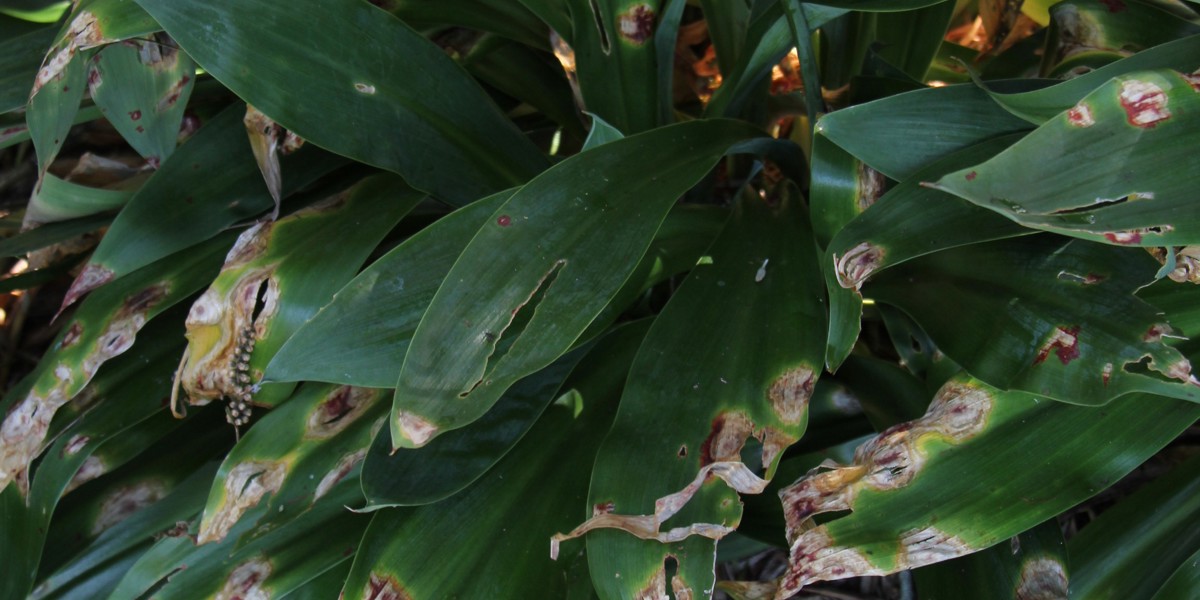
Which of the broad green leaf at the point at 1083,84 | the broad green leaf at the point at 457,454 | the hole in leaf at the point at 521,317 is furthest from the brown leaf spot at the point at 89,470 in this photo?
the broad green leaf at the point at 1083,84

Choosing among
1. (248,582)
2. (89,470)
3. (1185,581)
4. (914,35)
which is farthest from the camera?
(914,35)

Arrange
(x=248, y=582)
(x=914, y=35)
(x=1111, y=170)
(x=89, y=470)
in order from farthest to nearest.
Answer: (x=914, y=35) < (x=89, y=470) < (x=248, y=582) < (x=1111, y=170)

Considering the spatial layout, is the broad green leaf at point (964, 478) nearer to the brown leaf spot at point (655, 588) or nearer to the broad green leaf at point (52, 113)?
the brown leaf spot at point (655, 588)

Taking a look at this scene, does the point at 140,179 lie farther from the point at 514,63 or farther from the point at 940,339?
the point at 940,339

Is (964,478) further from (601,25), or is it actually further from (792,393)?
(601,25)

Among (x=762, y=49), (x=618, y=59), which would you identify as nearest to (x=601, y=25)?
(x=618, y=59)
